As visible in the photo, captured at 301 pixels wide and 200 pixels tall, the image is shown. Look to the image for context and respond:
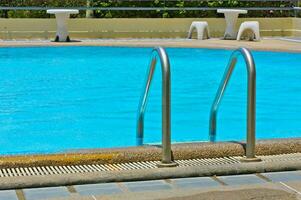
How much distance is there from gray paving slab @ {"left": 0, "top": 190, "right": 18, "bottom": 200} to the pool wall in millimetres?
14830

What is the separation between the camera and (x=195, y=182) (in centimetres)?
435

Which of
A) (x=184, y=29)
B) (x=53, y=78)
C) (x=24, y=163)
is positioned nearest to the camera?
(x=24, y=163)

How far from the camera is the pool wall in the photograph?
18.6 m

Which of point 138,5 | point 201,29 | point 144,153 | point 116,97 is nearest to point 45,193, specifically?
point 144,153

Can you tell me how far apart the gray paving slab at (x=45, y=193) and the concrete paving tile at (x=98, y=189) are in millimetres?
96

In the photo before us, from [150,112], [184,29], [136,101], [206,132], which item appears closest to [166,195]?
[206,132]

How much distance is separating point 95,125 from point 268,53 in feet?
25.2

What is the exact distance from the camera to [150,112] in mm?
8969

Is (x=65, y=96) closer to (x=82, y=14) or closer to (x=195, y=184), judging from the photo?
(x=195, y=184)

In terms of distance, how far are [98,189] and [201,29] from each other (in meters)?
14.3

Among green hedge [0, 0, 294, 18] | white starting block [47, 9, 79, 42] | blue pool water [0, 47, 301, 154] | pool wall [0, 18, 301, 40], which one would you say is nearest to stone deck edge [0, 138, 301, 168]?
blue pool water [0, 47, 301, 154]

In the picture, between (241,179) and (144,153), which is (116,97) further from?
(241,179)

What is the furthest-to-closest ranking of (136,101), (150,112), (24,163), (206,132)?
(136,101) < (150,112) < (206,132) < (24,163)

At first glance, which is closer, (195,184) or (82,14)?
(195,184)
